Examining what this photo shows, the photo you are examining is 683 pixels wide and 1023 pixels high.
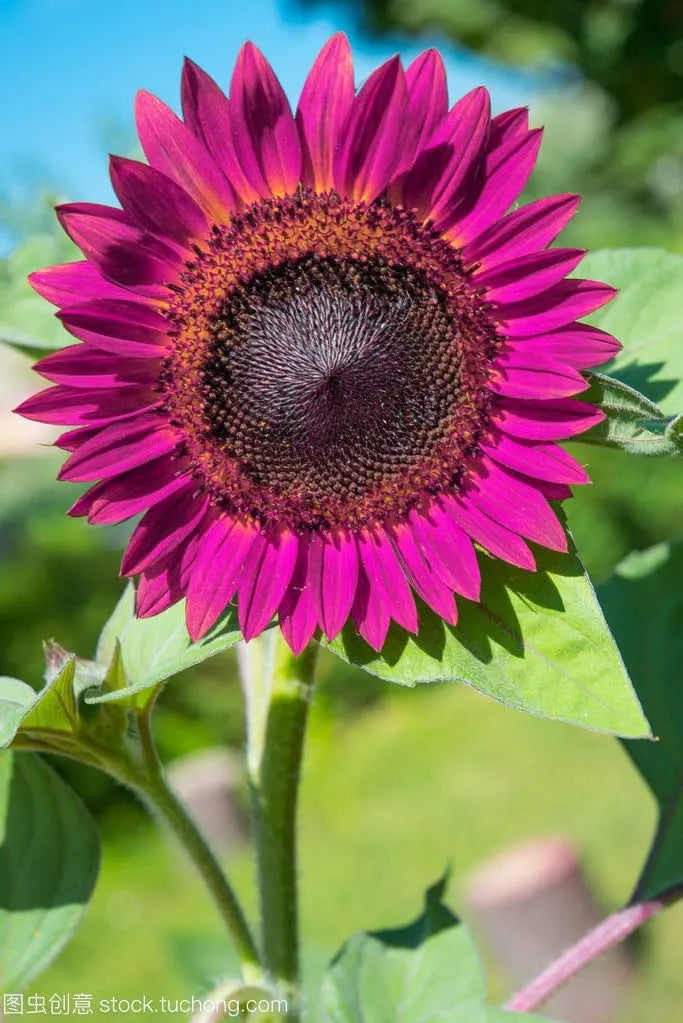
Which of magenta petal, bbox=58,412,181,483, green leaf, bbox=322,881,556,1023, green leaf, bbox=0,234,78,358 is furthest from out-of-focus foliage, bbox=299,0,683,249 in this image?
magenta petal, bbox=58,412,181,483

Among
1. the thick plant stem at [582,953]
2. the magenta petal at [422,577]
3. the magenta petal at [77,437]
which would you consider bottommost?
the thick plant stem at [582,953]

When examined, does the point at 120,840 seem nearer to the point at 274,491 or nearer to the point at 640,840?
the point at 640,840

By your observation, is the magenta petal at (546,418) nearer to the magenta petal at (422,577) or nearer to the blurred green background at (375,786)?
the magenta petal at (422,577)

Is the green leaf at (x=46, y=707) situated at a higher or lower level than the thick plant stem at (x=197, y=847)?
higher

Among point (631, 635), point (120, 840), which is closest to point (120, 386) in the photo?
point (631, 635)

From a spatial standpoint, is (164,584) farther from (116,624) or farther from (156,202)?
(156,202)

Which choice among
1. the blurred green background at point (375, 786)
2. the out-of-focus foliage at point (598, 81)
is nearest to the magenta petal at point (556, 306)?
the blurred green background at point (375, 786)
